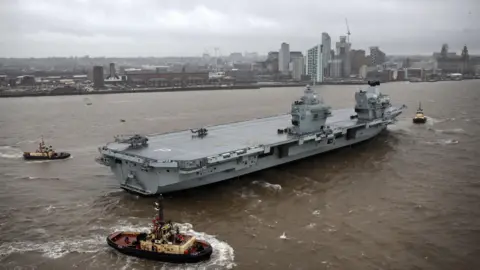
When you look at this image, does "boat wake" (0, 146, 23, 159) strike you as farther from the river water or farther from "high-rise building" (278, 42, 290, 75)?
"high-rise building" (278, 42, 290, 75)

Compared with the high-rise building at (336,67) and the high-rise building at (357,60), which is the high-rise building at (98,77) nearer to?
the high-rise building at (336,67)

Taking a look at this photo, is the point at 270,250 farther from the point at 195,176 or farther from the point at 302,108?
the point at 302,108

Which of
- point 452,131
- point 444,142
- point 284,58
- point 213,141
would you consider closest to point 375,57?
point 284,58

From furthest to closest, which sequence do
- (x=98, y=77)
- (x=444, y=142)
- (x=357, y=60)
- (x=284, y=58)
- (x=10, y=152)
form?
(x=284, y=58) < (x=357, y=60) < (x=98, y=77) < (x=444, y=142) < (x=10, y=152)

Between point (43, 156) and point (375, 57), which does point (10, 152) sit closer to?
point (43, 156)

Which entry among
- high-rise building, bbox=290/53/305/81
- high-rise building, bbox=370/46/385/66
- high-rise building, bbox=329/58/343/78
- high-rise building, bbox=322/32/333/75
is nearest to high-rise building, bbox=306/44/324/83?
high-rise building, bbox=322/32/333/75
